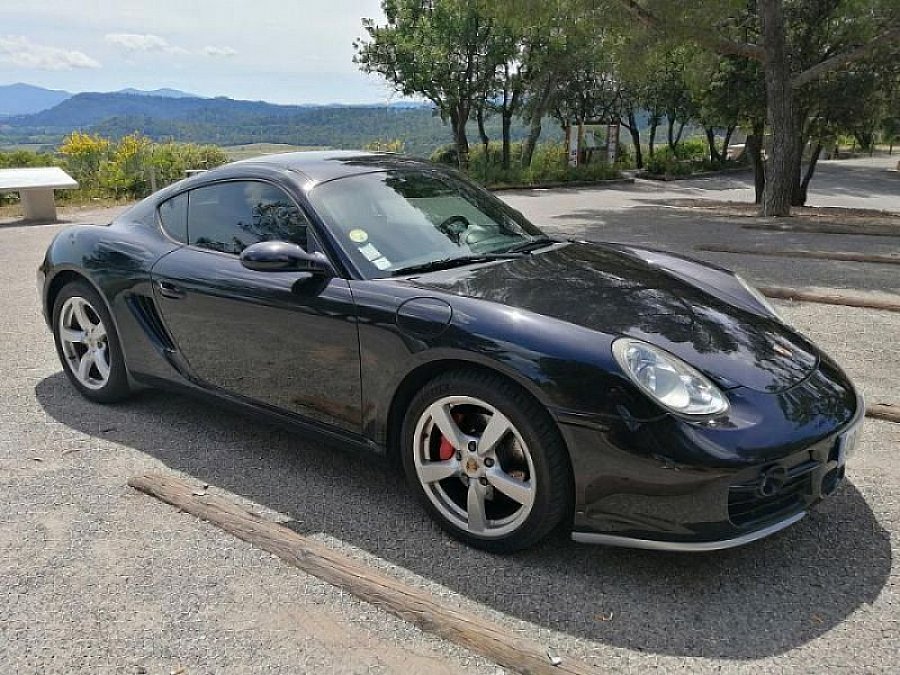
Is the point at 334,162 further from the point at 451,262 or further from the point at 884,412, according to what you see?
the point at 884,412

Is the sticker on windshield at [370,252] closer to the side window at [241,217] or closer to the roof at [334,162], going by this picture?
the side window at [241,217]

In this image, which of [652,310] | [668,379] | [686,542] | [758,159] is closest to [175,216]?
[652,310]

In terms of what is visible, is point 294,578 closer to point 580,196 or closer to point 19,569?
point 19,569

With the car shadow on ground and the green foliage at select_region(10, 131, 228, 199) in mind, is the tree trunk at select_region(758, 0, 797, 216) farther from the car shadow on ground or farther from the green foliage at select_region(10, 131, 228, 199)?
the green foliage at select_region(10, 131, 228, 199)

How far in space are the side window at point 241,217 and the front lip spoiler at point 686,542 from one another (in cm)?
169

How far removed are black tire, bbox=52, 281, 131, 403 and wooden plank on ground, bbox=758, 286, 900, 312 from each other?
5.30m

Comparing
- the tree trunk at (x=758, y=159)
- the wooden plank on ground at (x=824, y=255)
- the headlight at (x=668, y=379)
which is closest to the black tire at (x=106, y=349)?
the headlight at (x=668, y=379)

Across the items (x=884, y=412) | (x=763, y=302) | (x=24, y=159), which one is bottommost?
(x=884, y=412)

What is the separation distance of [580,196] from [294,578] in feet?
62.2

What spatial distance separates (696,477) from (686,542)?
230mm

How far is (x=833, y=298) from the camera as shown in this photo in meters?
6.15

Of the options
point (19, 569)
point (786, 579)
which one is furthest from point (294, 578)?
point (786, 579)

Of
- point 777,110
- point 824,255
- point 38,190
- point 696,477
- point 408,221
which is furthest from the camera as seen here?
point 38,190

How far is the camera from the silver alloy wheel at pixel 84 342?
13.4ft
